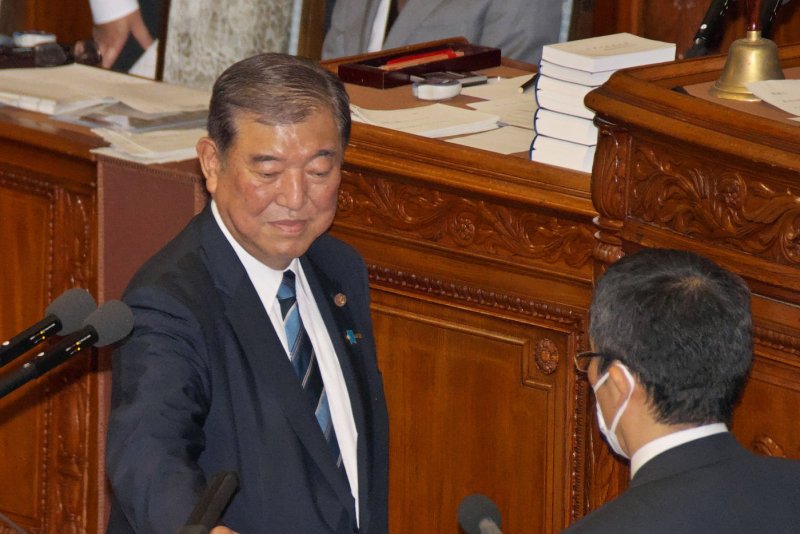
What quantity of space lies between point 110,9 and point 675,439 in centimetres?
510

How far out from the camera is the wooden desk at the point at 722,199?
2.64 m

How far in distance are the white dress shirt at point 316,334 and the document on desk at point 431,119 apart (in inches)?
28.8

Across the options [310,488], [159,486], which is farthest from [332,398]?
[159,486]

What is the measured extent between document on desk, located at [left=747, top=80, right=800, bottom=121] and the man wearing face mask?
61 cm

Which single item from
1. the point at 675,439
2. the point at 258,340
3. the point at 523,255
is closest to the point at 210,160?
the point at 258,340

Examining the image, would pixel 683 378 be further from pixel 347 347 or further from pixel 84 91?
pixel 84 91

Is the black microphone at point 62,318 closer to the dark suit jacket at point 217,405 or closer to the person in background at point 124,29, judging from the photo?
the dark suit jacket at point 217,405

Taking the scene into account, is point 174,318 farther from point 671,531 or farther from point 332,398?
point 671,531

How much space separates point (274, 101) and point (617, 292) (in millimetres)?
790

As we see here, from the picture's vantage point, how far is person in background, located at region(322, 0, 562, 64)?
5.50 m

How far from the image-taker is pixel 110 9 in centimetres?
684

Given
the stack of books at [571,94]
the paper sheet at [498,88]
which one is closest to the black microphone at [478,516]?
the stack of books at [571,94]

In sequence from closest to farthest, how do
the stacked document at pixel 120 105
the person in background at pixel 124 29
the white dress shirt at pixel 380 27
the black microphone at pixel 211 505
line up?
1. the black microphone at pixel 211 505
2. the stacked document at pixel 120 105
3. the white dress shirt at pixel 380 27
4. the person in background at pixel 124 29

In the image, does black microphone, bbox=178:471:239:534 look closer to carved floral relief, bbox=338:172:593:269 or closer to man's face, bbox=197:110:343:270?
man's face, bbox=197:110:343:270
